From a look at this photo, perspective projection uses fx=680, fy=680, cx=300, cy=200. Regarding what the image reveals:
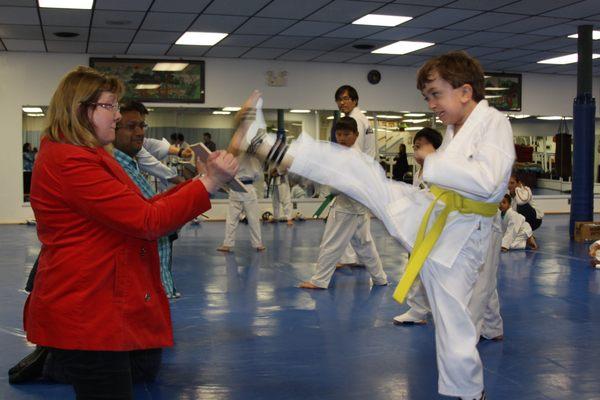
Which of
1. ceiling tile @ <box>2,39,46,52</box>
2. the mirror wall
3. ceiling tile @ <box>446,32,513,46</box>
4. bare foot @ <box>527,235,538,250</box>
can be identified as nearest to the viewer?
bare foot @ <box>527,235,538,250</box>

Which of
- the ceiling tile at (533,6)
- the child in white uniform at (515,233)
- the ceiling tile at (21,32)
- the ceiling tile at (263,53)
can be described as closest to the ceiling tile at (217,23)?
the ceiling tile at (263,53)

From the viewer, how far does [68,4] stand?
349 inches

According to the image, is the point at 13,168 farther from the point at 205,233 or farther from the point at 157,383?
the point at 157,383

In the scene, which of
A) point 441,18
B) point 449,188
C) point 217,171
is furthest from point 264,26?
point 217,171

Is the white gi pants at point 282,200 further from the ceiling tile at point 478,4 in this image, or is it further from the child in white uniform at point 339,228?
the child in white uniform at point 339,228

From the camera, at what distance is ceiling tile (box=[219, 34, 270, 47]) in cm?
1116

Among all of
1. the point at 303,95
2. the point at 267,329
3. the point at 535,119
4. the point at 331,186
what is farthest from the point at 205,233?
the point at 535,119

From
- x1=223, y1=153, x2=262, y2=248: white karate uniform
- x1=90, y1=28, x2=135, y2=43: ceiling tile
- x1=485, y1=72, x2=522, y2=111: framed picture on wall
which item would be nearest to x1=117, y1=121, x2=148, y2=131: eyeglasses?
x1=223, y1=153, x2=262, y2=248: white karate uniform

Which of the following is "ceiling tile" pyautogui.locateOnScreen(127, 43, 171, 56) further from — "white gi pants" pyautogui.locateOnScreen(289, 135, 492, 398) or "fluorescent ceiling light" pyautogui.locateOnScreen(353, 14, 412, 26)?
"white gi pants" pyautogui.locateOnScreen(289, 135, 492, 398)

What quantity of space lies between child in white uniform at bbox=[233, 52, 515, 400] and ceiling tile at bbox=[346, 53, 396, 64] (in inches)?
414

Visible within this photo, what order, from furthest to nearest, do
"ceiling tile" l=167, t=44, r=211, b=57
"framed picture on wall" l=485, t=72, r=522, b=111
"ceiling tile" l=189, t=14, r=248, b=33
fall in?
"framed picture on wall" l=485, t=72, r=522, b=111 < "ceiling tile" l=167, t=44, r=211, b=57 < "ceiling tile" l=189, t=14, r=248, b=33

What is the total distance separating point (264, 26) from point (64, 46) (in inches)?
156

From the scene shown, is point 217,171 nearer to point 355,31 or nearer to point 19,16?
point 19,16

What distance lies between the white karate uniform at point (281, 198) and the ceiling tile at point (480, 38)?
3862 mm
